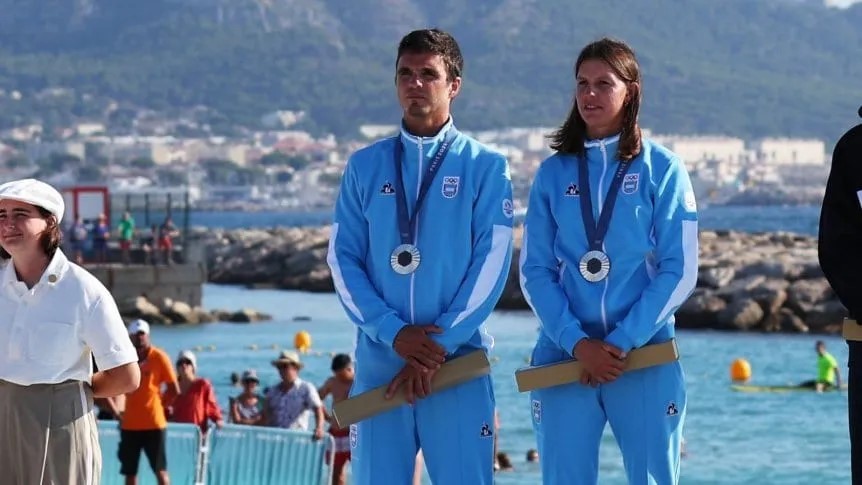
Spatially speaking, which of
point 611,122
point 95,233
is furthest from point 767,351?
point 611,122

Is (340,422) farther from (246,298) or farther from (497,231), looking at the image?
(246,298)

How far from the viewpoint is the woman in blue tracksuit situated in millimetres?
6008

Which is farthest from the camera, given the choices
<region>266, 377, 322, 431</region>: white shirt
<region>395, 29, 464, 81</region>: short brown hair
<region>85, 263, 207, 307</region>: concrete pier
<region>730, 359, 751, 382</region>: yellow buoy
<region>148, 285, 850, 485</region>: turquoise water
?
<region>85, 263, 207, 307</region>: concrete pier

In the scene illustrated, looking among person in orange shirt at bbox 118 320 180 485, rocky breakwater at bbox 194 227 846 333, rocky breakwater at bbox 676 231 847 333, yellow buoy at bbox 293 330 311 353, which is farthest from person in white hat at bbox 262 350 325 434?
rocky breakwater at bbox 676 231 847 333

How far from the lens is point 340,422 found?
6051 mm

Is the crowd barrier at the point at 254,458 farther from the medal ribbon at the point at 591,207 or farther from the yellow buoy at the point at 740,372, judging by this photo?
the yellow buoy at the point at 740,372

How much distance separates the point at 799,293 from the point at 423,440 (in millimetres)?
50796

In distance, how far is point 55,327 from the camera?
5918mm

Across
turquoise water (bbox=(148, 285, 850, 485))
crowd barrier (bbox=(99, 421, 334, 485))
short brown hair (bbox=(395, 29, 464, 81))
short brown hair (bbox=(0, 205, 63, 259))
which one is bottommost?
turquoise water (bbox=(148, 285, 850, 485))

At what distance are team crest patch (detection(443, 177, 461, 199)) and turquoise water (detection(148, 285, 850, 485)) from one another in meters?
18.5

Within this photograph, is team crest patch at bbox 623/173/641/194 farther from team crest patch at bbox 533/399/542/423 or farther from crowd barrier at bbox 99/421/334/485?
crowd barrier at bbox 99/421/334/485

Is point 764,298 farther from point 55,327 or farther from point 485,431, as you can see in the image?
point 55,327

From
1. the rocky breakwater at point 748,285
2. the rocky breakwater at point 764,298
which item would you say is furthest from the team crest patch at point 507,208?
the rocky breakwater at point 764,298

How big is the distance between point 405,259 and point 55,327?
1.13 meters
